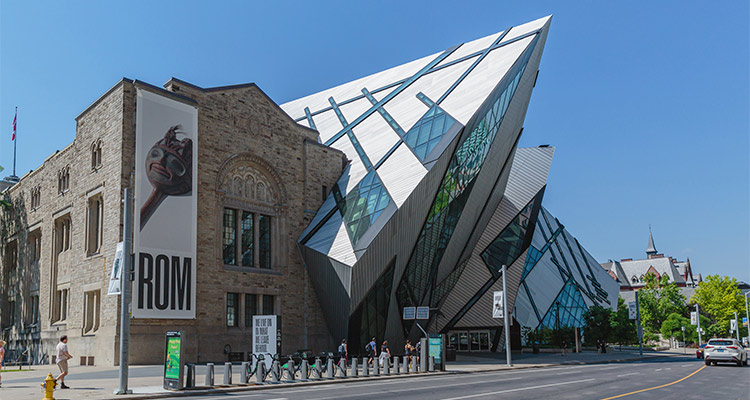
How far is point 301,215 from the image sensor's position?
39.8 m

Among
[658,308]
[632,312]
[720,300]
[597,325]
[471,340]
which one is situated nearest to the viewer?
[632,312]

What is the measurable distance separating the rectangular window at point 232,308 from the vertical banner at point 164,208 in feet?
11.8

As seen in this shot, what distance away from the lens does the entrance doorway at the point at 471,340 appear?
51.8m

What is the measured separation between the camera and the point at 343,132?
152 feet

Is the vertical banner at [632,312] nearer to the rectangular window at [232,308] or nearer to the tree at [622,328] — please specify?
the tree at [622,328]

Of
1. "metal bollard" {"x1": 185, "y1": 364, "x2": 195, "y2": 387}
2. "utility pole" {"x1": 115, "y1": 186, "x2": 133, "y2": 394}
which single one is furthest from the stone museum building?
"utility pole" {"x1": 115, "y1": 186, "x2": 133, "y2": 394}

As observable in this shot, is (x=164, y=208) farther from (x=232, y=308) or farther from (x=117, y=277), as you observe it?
(x=117, y=277)

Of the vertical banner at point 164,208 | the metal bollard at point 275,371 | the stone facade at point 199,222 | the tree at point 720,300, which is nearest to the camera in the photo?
the metal bollard at point 275,371

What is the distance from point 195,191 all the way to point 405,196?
460 inches

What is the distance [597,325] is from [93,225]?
4011cm

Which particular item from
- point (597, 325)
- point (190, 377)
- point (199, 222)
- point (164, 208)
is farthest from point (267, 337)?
point (597, 325)

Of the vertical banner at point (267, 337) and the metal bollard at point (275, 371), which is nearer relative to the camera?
the metal bollard at point (275, 371)

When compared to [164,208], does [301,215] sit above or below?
above

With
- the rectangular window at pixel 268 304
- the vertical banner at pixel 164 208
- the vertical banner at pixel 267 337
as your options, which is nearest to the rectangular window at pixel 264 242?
the rectangular window at pixel 268 304
